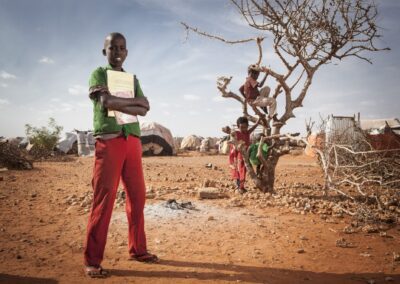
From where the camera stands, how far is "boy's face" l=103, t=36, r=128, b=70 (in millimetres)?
2756

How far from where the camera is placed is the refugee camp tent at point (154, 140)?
18.3 m

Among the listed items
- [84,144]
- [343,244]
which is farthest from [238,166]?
[84,144]

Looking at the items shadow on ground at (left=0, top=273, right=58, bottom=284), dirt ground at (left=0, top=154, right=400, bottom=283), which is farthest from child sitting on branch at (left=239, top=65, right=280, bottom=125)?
shadow on ground at (left=0, top=273, right=58, bottom=284)

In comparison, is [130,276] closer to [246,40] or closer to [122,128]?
[122,128]

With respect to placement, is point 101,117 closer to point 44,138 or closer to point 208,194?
point 208,194

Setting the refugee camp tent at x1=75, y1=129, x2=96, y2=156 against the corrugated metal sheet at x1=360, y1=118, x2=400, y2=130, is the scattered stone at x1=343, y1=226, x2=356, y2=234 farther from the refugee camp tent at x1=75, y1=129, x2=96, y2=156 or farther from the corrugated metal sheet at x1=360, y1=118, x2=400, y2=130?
the corrugated metal sheet at x1=360, y1=118, x2=400, y2=130

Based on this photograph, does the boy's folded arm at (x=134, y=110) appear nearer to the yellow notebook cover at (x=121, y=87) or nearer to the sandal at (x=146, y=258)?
the yellow notebook cover at (x=121, y=87)

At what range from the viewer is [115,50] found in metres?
2.77

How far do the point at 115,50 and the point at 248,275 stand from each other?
2.34 meters

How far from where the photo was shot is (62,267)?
2.90m

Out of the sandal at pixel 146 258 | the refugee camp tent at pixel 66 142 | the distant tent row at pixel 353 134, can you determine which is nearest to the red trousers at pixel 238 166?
the distant tent row at pixel 353 134

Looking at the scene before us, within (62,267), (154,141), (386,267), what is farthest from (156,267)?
(154,141)

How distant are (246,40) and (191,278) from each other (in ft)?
15.0

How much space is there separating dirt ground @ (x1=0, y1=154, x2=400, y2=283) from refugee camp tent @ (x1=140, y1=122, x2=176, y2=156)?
41.3 ft
